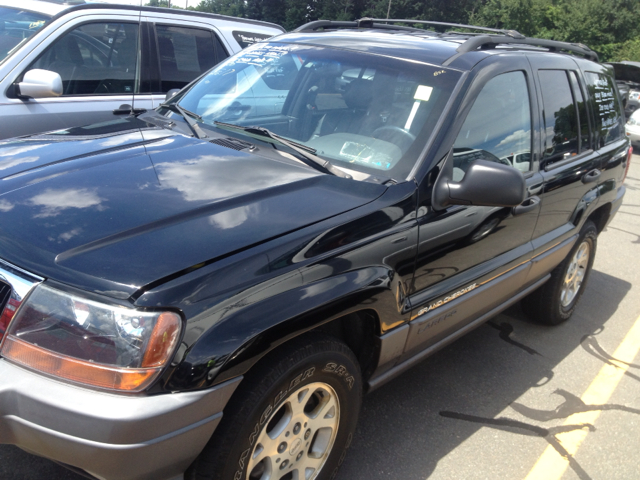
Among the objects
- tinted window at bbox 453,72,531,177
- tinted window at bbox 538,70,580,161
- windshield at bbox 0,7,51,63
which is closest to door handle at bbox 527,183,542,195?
tinted window at bbox 453,72,531,177

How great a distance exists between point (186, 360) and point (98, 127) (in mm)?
1832

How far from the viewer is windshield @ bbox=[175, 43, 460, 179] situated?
2799 millimetres

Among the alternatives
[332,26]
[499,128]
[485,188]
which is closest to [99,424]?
[485,188]

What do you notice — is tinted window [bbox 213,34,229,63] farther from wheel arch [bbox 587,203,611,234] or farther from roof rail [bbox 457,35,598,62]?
wheel arch [bbox 587,203,611,234]

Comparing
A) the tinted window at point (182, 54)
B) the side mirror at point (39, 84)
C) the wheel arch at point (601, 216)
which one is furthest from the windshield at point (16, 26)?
the wheel arch at point (601, 216)

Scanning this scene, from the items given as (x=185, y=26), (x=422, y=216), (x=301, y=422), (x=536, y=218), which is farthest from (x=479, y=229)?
(x=185, y=26)

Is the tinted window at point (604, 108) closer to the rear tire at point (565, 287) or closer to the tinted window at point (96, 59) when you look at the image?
the rear tire at point (565, 287)

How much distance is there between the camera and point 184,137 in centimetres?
296

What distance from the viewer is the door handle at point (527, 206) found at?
10.7ft

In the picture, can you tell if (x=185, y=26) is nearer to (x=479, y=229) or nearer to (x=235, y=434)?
(x=479, y=229)

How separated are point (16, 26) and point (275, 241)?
394 cm

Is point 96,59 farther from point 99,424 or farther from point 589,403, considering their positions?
point 589,403

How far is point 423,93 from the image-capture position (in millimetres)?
2895

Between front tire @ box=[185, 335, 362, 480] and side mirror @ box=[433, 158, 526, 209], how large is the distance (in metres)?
0.83
